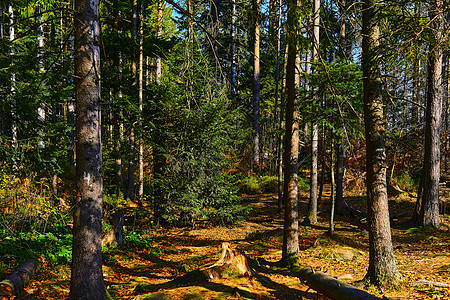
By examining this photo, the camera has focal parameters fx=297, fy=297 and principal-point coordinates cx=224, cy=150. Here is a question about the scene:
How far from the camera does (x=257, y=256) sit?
9125mm

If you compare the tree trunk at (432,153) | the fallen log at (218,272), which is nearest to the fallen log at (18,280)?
the fallen log at (218,272)

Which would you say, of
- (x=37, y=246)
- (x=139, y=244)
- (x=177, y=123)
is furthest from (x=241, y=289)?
(x=177, y=123)

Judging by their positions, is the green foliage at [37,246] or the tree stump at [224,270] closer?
the tree stump at [224,270]

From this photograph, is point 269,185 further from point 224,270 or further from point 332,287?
point 332,287

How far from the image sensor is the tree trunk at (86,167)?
410 cm

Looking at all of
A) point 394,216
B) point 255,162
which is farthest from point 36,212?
point 255,162

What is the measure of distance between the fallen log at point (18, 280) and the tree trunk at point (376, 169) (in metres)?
6.29

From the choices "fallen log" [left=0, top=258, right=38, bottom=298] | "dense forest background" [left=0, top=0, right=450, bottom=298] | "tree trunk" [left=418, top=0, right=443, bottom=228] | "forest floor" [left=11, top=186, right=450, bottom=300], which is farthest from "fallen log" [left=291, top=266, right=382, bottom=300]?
"tree trunk" [left=418, top=0, right=443, bottom=228]

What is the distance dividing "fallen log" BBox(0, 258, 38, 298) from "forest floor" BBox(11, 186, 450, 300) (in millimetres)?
180

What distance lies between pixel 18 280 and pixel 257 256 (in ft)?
20.3

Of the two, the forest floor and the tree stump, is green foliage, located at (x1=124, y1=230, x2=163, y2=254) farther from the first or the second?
the tree stump

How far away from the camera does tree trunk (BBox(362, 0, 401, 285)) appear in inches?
223

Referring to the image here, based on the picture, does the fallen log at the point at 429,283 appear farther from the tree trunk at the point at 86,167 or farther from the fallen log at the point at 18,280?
the fallen log at the point at 18,280

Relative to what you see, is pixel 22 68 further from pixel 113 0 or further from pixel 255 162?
pixel 255 162
